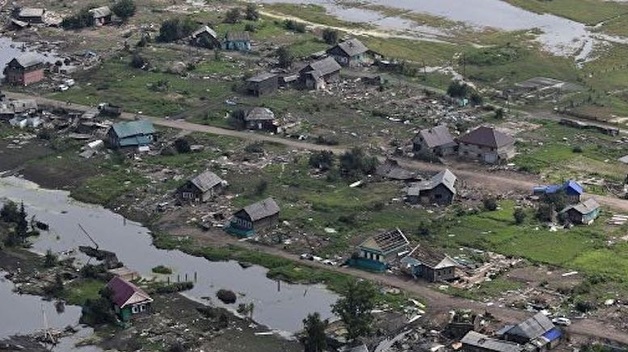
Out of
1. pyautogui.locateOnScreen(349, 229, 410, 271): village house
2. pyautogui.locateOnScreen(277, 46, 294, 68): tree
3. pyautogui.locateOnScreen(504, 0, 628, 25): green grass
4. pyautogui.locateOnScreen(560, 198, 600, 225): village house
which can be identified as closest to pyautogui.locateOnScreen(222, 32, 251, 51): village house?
pyautogui.locateOnScreen(277, 46, 294, 68): tree

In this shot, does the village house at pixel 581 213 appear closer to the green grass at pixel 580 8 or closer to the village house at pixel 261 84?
the village house at pixel 261 84

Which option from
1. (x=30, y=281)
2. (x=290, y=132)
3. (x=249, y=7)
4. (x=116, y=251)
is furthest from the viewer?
(x=249, y=7)

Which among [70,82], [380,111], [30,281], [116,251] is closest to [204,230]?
[116,251]

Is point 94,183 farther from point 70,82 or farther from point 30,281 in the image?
point 70,82

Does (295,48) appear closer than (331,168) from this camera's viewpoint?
No

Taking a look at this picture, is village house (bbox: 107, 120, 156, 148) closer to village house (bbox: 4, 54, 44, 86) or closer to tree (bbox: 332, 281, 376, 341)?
village house (bbox: 4, 54, 44, 86)

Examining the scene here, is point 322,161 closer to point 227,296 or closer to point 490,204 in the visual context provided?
point 490,204
